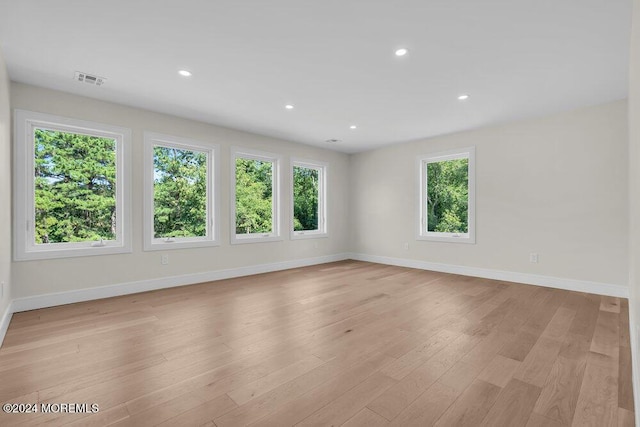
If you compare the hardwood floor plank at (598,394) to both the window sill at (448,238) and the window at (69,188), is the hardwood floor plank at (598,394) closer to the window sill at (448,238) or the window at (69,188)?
the window sill at (448,238)

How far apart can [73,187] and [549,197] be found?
636 centimetres

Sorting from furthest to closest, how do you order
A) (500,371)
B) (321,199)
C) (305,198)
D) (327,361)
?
(321,199) < (305,198) < (327,361) < (500,371)

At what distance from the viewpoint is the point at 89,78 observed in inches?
125

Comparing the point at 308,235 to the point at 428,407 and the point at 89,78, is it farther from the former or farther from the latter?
the point at 428,407

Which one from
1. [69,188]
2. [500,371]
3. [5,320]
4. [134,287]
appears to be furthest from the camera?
[134,287]

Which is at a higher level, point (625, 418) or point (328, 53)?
point (328, 53)

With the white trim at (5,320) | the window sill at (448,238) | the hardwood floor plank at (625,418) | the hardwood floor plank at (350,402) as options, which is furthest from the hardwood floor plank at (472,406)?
the window sill at (448,238)

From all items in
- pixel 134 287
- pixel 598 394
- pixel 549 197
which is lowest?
pixel 598 394

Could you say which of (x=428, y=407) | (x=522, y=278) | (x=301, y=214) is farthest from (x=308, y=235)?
(x=428, y=407)

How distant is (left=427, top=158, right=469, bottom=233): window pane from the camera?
5.34 m

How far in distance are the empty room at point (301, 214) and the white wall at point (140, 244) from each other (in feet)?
0.09

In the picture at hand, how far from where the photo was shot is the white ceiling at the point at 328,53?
213 cm

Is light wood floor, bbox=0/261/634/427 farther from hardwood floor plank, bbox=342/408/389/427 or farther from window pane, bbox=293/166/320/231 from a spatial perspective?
window pane, bbox=293/166/320/231

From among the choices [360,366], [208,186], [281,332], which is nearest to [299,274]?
[208,186]
